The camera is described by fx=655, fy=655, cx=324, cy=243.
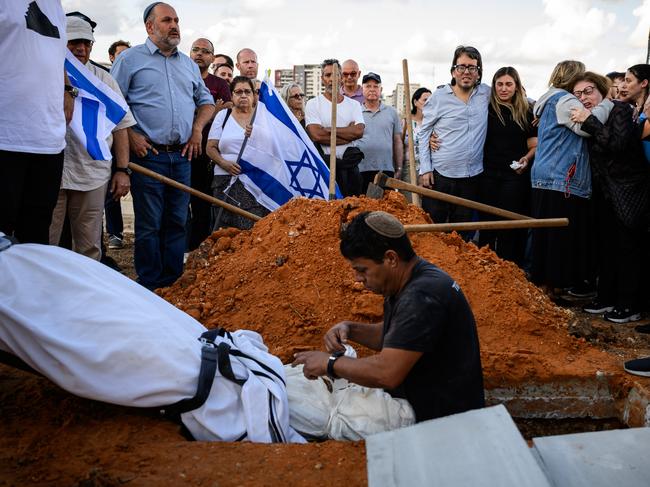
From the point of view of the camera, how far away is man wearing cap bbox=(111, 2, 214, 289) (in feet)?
18.9

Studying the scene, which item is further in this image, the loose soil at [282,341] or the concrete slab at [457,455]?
the loose soil at [282,341]

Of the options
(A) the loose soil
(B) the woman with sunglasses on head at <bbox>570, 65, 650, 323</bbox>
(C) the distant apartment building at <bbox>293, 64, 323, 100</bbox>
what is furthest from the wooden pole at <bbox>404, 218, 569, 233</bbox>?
(C) the distant apartment building at <bbox>293, 64, 323, 100</bbox>

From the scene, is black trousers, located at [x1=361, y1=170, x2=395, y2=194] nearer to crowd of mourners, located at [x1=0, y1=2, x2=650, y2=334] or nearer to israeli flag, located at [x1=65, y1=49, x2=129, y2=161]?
crowd of mourners, located at [x1=0, y1=2, x2=650, y2=334]

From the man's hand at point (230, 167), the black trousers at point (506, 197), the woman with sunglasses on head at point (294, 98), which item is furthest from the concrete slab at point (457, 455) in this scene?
the woman with sunglasses on head at point (294, 98)

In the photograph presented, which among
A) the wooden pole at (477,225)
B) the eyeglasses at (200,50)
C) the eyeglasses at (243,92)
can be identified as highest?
the eyeglasses at (200,50)

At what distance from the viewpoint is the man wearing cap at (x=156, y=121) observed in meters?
5.76

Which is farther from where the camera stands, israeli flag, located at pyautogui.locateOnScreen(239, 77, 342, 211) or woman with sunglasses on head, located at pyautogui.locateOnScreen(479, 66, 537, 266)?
woman with sunglasses on head, located at pyautogui.locateOnScreen(479, 66, 537, 266)

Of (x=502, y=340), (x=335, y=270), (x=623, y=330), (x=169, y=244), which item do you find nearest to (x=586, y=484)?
(x=502, y=340)

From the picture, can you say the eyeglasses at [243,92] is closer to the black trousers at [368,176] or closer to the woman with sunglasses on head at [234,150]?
the woman with sunglasses on head at [234,150]

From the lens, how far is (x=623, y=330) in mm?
5605

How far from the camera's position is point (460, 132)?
6.82 metres

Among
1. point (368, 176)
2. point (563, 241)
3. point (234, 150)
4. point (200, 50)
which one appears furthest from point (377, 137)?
point (563, 241)

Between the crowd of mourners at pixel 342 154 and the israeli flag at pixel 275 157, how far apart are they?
0.10 m

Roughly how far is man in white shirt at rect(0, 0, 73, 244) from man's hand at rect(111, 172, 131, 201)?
1248 mm
